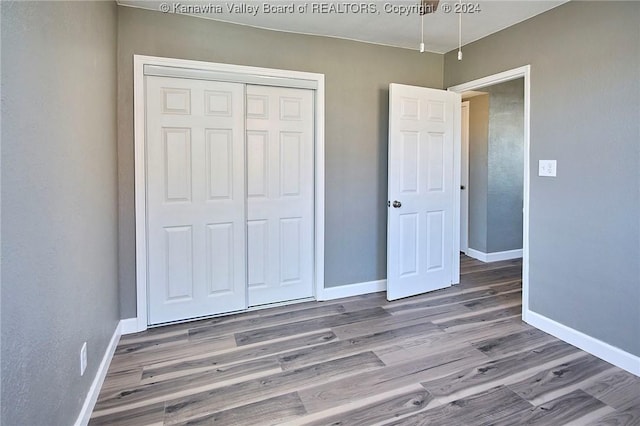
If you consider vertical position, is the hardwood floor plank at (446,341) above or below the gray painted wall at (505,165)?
below

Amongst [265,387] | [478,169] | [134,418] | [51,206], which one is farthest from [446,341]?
[478,169]

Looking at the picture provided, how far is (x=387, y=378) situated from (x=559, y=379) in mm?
1017

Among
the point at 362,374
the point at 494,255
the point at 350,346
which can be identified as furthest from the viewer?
the point at 494,255

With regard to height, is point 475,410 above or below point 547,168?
below

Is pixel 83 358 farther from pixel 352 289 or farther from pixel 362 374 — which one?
pixel 352 289

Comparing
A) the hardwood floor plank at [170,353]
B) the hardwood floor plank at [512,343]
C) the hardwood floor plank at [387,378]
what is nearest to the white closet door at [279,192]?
the hardwood floor plank at [170,353]

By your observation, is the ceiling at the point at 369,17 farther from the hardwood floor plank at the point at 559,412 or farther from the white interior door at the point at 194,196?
the hardwood floor plank at the point at 559,412

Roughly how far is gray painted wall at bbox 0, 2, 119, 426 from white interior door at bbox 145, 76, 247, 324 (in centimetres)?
60

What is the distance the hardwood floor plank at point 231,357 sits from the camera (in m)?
2.25

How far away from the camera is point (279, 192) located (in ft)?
10.5

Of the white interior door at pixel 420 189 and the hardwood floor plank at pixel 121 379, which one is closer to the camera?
the hardwood floor plank at pixel 121 379

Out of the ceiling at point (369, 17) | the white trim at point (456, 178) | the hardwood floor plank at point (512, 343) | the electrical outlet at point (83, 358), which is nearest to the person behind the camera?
the electrical outlet at point (83, 358)

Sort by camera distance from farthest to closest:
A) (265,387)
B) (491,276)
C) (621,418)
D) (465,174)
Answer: (465,174), (491,276), (265,387), (621,418)

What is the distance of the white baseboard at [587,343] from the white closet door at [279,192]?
190 centimetres
